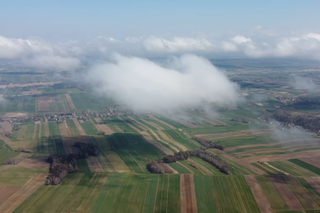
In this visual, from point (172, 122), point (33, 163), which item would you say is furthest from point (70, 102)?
point (33, 163)

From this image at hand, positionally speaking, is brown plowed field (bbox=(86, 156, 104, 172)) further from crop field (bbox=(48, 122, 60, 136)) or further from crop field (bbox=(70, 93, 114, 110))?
crop field (bbox=(70, 93, 114, 110))

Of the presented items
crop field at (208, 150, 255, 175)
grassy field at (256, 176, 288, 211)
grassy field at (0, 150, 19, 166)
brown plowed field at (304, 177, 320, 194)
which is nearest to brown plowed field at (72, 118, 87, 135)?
grassy field at (0, 150, 19, 166)

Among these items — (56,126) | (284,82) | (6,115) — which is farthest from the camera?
(284,82)

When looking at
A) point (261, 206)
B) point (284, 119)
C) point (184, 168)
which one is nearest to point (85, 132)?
point (184, 168)

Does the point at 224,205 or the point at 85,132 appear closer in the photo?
the point at 224,205

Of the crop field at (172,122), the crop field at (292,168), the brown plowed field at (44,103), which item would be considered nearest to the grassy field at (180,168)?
the crop field at (292,168)

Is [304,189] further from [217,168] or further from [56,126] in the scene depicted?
[56,126]
